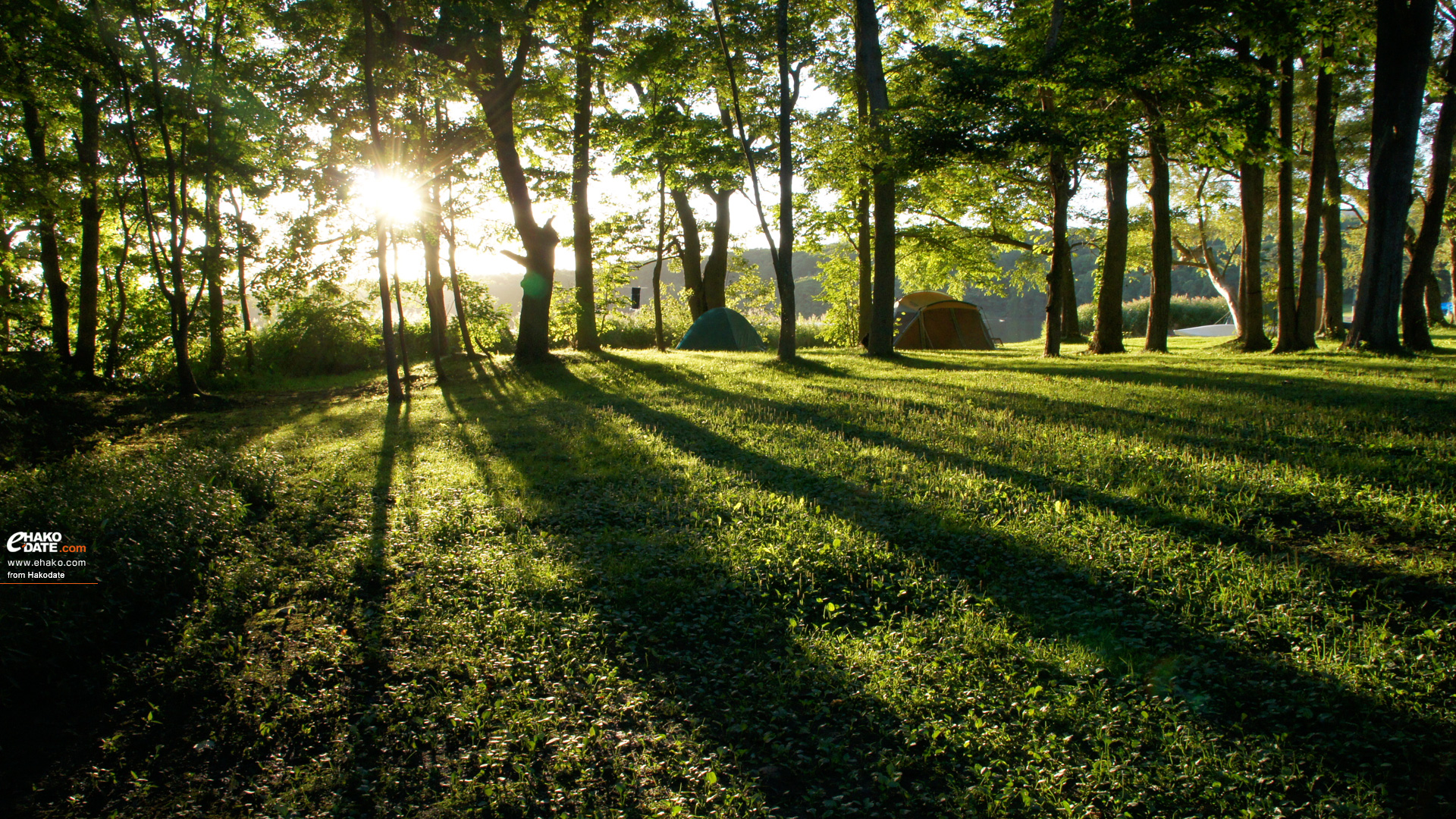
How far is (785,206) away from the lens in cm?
1612

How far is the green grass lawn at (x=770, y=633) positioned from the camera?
2613 millimetres

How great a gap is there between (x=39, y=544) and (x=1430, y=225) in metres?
23.5

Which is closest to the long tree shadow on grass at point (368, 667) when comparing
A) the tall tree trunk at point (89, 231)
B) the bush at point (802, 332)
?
the tall tree trunk at point (89, 231)

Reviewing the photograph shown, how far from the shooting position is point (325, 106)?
13.5 meters

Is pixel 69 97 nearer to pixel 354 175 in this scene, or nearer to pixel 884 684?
pixel 354 175

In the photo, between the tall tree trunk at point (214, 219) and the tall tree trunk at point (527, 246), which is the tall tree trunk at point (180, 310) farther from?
the tall tree trunk at point (527, 246)

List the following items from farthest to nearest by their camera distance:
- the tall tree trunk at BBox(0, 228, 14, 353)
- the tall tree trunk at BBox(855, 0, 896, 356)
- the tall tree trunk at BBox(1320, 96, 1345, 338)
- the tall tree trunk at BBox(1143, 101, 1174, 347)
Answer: the tall tree trunk at BBox(1320, 96, 1345, 338)
the tall tree trunk at BBox(1143, 101, 1174, 347)
the tall tree trunk at BBox(855, 0, 896, 356)
the tall tree trunk at BBox(0, 228, 14, 353)

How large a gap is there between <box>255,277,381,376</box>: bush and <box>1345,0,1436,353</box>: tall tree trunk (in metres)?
28.2

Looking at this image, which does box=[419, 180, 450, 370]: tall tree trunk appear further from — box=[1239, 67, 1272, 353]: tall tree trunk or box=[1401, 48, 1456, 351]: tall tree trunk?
box=[1401, 48, 1456, 351]: tall tree trunk

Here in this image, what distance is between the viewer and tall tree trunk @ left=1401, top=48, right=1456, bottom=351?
14.8 m

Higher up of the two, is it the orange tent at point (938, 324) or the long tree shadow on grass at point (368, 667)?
the orange tent at point (938, 324)

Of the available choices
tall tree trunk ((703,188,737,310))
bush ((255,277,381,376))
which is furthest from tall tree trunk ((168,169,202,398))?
tall tree trunk ((703,188,737,310))

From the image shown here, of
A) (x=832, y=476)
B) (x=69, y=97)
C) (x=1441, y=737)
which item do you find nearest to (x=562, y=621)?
(x=832, y=476)

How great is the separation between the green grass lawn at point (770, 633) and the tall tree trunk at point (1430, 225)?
11.3 meters
